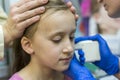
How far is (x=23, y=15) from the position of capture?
772 mm

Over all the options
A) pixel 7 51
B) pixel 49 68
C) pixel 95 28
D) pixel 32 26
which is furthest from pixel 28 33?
pixel 95 28

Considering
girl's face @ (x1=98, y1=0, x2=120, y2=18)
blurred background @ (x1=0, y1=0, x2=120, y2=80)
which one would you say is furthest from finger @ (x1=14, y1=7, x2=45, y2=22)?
blurred background @ (x1=0, y1=0, x2=120, y2=80)

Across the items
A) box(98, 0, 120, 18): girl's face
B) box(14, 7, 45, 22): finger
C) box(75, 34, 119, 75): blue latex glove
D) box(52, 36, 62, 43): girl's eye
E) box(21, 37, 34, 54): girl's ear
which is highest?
box(14, 7, 45, 22): finger

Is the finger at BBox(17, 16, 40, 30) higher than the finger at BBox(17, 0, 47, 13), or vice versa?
the finger at BBox(17, 0, 47, 13)

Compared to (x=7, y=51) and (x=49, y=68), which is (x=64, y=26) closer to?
(x=49, y=68)

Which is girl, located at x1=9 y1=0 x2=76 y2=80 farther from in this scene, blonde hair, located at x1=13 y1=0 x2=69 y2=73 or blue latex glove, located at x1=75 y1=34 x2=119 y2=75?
blue latex glove, located at x1=75 y1=34 x2=119 y2=75

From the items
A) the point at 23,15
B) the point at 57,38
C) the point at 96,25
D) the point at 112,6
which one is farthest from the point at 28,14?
the point at 96,25

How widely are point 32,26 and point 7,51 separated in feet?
0.98

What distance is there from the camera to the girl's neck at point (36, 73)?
2.67 ft

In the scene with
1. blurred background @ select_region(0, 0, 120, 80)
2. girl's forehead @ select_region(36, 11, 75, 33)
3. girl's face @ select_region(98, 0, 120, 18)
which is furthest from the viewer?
blurred background @ select_region(0, 0, 120, 80)

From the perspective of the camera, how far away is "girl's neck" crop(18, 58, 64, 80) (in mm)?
813

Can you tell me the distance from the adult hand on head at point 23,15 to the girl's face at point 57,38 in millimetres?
34

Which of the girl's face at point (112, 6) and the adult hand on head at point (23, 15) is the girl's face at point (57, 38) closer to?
the adult hand on head at point (23, 15)

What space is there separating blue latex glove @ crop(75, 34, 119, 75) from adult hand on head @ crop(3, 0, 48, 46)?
24 centimetres
